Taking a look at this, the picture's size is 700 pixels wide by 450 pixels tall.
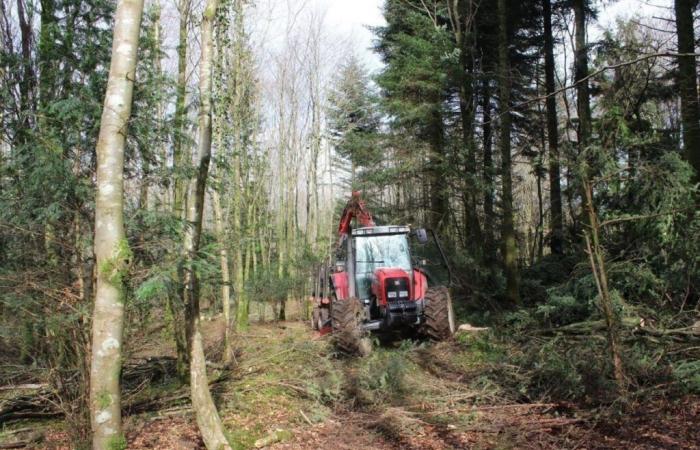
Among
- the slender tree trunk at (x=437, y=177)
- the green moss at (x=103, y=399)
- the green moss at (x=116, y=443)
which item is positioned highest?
the slender tree trunk at (x=437, y=177)

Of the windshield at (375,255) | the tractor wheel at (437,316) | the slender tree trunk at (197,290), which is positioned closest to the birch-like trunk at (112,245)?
the slender tree trunk at (197,290)

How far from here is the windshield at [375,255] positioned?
10.3 metres

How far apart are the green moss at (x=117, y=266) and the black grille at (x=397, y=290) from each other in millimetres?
6023

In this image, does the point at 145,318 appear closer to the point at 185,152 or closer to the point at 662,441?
the point at 185,152

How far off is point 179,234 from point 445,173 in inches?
340

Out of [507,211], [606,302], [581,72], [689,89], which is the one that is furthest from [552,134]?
[606,302]

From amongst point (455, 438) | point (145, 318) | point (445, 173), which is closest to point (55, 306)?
point (145, 318)

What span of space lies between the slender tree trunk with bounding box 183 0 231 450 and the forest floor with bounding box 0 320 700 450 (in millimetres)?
446

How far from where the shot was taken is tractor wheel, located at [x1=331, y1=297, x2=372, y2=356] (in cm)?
870

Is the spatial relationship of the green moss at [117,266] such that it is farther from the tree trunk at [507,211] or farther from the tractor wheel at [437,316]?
the tree trunk at [507,211]

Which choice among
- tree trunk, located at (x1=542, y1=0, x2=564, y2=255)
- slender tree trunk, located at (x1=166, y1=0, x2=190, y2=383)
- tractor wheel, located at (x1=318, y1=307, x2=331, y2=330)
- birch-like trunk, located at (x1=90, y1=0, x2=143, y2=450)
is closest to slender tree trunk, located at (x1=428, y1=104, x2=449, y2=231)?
tree trunk, located at (x1=542, y1=0, x2=564, y2=255)

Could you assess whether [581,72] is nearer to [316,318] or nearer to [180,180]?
[316,318]

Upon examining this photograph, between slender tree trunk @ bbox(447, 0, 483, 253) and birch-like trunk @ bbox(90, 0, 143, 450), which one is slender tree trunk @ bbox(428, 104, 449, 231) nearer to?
slender tree trunk @ bbox(447, 0, 483, 253)

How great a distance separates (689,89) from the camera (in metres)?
9.05
